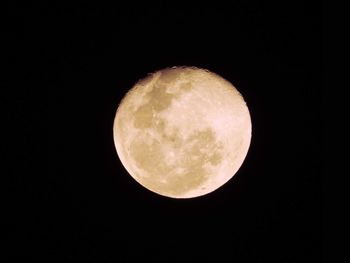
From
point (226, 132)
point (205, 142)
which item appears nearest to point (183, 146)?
point (205, 142)

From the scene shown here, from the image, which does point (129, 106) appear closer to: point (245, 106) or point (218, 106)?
point (218, 106)

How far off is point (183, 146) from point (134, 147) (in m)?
0.43

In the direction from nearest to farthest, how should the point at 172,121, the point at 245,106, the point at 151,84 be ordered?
the point at 172,121
the point at 151,84
the point at 245,106

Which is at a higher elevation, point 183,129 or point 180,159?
point 183,129

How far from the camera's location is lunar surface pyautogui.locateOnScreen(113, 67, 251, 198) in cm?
276

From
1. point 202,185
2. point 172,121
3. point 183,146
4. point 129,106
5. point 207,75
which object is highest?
point 207,75

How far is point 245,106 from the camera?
312cm

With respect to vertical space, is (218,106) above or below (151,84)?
below

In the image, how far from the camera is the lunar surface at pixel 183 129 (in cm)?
276

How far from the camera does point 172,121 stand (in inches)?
108

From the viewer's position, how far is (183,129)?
2750mm

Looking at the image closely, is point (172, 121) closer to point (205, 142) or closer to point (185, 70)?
point (205, 142)

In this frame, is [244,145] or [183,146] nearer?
[183,146]

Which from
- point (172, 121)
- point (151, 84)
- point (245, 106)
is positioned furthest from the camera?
point (245, 106)
